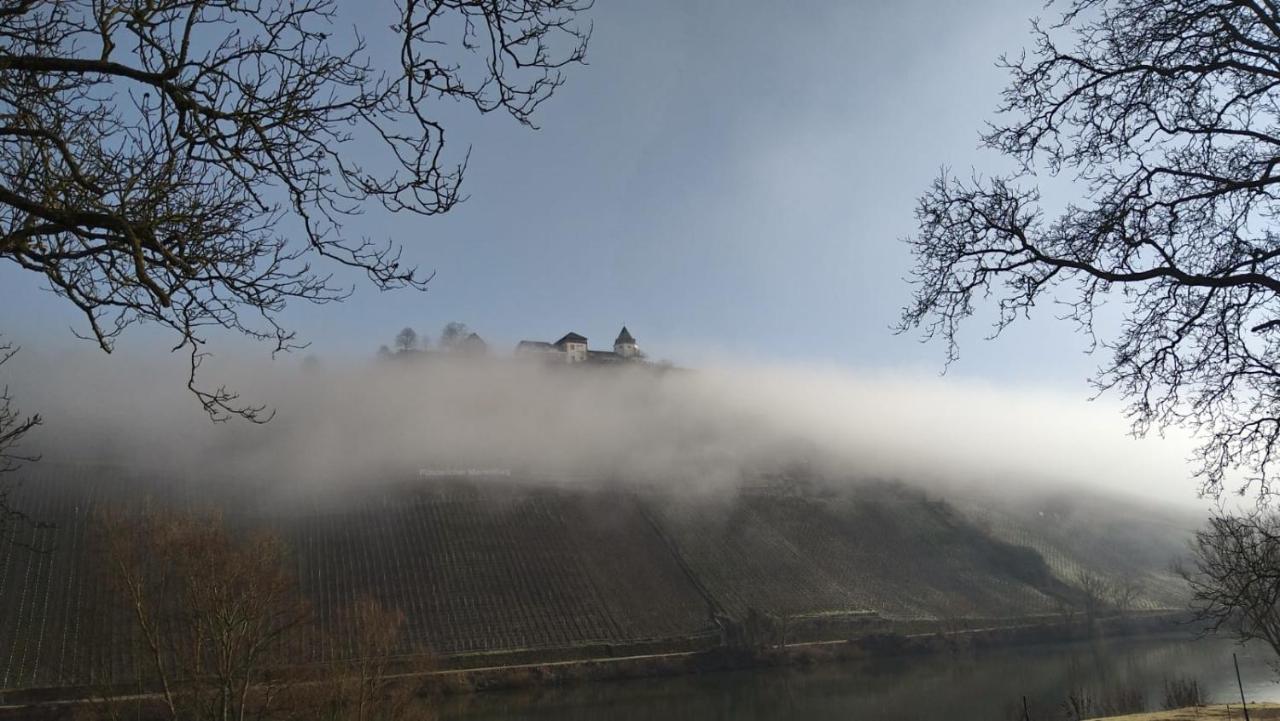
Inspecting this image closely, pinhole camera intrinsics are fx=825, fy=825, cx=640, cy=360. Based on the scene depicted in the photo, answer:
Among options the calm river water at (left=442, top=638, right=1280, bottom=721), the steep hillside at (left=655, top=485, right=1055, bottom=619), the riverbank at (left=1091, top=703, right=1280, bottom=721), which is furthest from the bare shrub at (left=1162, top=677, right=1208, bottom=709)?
the steep hillside at (left=655, top=485, right=1055, bottom=619)

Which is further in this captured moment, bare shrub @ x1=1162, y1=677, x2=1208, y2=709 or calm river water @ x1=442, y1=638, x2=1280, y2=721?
calm river water @ x1=442, y1=638, x2=1280, y2=721

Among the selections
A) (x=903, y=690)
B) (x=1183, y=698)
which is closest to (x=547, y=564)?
(x=903, y=690)

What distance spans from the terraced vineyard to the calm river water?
6.44 meters

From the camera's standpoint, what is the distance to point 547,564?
64.4 meters

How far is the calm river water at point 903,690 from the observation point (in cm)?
3978

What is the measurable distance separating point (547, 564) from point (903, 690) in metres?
28.3

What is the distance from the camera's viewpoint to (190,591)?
21891mm

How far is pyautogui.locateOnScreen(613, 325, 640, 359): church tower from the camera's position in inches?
5320

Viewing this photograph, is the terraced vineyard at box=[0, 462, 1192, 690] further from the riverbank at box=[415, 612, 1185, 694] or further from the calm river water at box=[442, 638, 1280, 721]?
the calm river water at box=[442, 638, 1280, 721]

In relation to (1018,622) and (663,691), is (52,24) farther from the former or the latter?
(1018,622)

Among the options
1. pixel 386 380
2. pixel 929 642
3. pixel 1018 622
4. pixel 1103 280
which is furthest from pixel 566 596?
pixel 1103 280

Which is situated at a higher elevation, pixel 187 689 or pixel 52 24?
pixel 52 24

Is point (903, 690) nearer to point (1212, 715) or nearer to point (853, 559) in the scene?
point (853, 559)

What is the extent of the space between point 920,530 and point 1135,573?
21.6 meters
